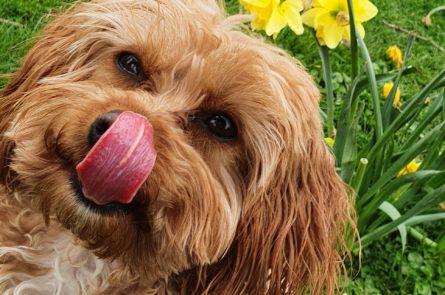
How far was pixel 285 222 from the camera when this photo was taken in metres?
2.27

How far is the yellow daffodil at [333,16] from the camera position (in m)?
2.81

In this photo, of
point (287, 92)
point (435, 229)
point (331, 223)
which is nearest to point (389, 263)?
point (435, 229)

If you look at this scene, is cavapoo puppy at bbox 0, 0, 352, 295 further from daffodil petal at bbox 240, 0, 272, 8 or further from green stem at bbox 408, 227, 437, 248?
green stem at bbox 408, 227, 437, 248

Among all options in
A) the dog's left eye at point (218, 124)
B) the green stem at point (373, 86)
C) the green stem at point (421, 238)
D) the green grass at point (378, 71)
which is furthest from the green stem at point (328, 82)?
the dog's left eye at point (218, 124)

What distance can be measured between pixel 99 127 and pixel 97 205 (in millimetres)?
218

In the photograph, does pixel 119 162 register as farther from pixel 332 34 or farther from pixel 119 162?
pixel 332 34

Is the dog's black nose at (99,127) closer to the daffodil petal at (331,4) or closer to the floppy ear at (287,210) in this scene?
the floppy ear at (287,210)

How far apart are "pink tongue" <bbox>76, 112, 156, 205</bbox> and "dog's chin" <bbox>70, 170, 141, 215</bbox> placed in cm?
5

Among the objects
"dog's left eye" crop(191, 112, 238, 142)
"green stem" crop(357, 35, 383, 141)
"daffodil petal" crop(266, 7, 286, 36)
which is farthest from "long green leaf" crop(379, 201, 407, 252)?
"dog's left eye" crop(191, 112, 238, 142)

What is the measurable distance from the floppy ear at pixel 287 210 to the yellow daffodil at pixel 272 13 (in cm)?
43

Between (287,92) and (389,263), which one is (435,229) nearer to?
(389,263)

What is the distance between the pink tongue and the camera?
183 cm

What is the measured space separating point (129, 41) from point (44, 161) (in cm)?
45

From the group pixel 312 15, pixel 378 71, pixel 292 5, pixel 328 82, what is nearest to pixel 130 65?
pixel 292 5
